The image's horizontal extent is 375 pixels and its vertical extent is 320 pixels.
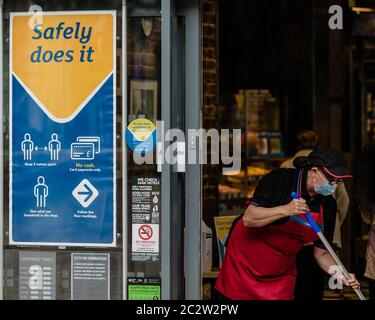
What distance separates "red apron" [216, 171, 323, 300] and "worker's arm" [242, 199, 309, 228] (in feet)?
0.60

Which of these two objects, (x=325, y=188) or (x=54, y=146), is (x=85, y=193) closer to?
(x=54, y=146)

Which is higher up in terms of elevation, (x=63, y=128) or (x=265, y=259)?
(x=63, y=128)

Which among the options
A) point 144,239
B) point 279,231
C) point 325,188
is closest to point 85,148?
point 144,239

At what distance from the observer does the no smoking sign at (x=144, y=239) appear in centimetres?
559

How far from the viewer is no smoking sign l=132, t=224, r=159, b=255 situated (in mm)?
5594

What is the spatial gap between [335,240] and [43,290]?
126 inches

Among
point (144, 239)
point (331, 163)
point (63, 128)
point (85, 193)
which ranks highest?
point (63, 128)

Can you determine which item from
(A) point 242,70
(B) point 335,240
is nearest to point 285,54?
(A) point 242,70

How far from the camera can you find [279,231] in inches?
222

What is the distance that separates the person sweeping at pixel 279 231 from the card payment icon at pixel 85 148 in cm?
106

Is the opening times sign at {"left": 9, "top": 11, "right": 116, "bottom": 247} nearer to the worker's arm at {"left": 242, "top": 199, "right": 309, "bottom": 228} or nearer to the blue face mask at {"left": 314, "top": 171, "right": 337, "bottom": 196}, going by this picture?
the worker's arm at {"left": 242, "top": 199, "right": 309, "bottom": 228}

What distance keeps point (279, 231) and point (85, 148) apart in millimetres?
1364

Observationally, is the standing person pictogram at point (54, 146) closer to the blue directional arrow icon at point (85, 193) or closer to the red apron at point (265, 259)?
the blue directional arrow icon at point (85, 193)
